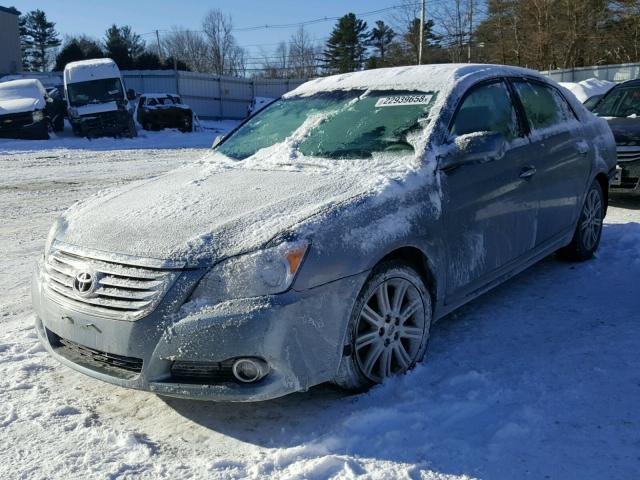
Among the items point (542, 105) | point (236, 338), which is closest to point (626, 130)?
point (542, 105)

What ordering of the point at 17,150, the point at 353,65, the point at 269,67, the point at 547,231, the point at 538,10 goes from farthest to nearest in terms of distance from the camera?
the point at 269,67 < the point at 353,65 < the point at 538,10 < the point at 17,150 < the point at 547,231

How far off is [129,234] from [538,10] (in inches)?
1307

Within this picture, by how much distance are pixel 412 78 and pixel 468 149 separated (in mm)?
829

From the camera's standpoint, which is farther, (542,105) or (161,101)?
(161,101)

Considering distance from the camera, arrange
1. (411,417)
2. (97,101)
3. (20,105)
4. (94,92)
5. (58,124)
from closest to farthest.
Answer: (411,417) → (20,105) → (97,101) → (94,92) → (58,124)

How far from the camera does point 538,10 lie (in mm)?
31391

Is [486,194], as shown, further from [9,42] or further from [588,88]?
[9,42]

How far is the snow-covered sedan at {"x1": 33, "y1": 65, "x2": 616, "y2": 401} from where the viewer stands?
260 centimetres

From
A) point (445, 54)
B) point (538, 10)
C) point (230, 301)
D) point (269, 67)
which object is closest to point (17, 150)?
point (230, 301)

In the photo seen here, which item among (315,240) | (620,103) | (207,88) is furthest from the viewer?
(207,88)

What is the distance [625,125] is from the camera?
24.8 feet

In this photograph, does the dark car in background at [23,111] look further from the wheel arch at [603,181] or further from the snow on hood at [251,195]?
the wheel arch at [603,181]

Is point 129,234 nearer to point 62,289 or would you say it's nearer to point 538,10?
point 62,289

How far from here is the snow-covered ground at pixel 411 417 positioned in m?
2.52
